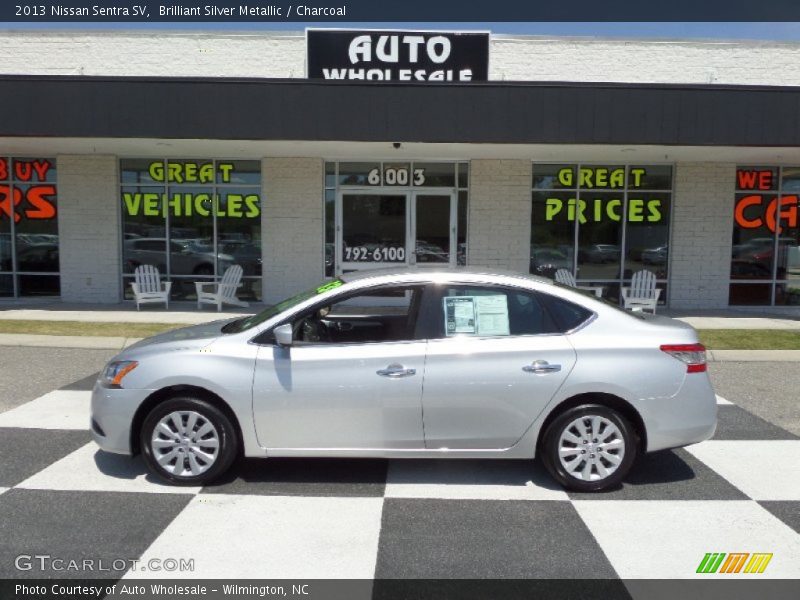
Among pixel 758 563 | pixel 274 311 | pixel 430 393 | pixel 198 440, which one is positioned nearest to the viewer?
pixel 758 563

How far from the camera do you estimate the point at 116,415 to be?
4.84 meters

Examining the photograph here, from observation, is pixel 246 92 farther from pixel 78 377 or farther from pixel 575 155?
pixel 575 155

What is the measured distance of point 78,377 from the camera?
8430 millimetres

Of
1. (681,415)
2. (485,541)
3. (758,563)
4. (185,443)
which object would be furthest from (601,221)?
(185,443)

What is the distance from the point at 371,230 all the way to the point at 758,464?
10.5 metres

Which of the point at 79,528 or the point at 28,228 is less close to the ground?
the point at 28,228

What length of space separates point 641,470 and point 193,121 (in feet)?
31.2

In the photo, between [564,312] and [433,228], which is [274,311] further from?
[433,228]

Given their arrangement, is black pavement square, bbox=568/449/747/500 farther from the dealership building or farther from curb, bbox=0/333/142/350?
the dealership building

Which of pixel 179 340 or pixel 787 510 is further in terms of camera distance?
pixel 179 340

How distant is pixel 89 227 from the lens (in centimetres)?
1497

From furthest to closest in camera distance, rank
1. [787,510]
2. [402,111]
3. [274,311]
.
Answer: [402,111]
[274,311]
[787,510]

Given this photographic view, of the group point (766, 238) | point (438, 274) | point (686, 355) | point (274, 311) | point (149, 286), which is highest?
point (766, 238)

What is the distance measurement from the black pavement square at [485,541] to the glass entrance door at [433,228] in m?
10.5
